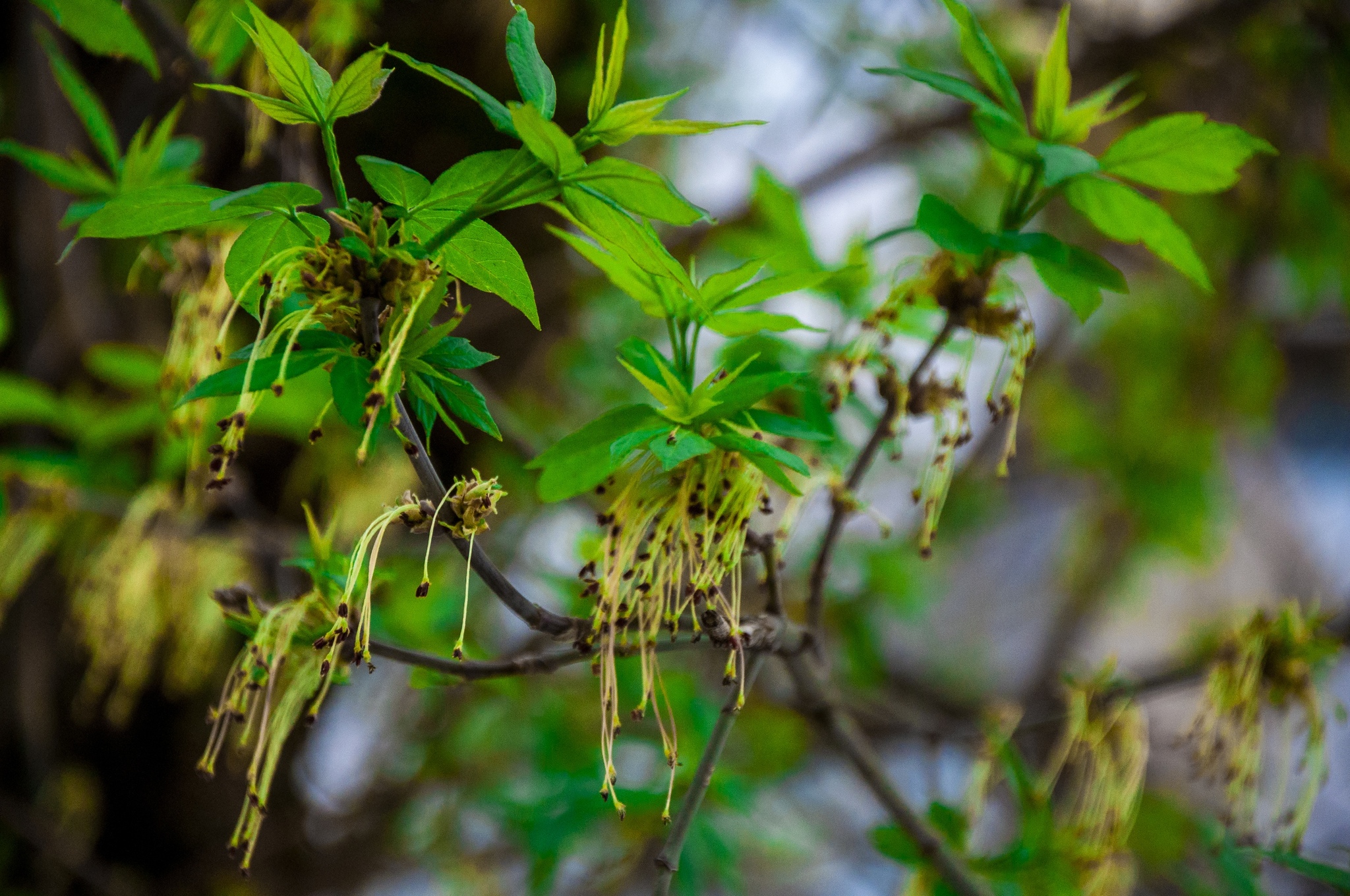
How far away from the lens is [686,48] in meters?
1.47

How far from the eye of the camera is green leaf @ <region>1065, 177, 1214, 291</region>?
0.42 metres

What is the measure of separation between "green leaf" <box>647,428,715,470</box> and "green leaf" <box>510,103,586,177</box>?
0.35 ft

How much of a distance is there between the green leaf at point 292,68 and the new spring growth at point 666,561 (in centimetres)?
20

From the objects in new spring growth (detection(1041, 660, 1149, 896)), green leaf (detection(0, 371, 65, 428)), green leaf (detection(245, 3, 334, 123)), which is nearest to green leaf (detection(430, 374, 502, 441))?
green leaf (detection(245, 3, 334, 123))

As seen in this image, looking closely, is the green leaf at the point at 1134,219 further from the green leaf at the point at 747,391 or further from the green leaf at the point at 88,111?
the green leaf at the point at 88,111

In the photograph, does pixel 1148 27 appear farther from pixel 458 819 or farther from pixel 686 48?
pixel 458 819

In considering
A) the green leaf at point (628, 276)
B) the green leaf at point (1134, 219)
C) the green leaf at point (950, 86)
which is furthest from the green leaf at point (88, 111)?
the green leaf at point (1134, 219)

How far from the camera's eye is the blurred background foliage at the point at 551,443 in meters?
0.77

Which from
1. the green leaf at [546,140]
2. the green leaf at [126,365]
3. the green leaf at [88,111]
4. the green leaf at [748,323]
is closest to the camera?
the green leaf at [546,140]

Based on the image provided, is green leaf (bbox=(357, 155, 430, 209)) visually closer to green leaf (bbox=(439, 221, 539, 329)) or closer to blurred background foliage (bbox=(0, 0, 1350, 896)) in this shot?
green leaf (bbox=(439, 221, 539, 329))

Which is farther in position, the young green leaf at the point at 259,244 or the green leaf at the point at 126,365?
the green leaf at the point at 126,365

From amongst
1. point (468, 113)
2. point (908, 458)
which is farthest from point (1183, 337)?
point (468, 113)

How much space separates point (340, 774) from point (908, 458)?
124 centimetres

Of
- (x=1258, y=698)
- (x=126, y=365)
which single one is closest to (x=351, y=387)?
(x=126, y=365)
